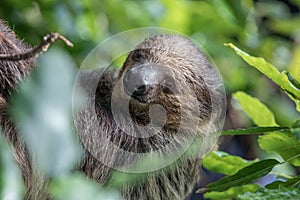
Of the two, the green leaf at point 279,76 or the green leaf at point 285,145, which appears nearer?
the green leaf at point 279,76

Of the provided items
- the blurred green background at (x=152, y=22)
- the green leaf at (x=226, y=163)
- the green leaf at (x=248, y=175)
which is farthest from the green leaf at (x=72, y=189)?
the blurred green background at (x=152, y=22)

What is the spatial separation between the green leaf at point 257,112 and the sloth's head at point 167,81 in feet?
0.78

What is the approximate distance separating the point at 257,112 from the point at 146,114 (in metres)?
0.33

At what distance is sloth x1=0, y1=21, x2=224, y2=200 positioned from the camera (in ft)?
6.28

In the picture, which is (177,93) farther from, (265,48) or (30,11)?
(265,48)

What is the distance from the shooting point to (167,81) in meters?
2.12

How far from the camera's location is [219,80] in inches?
88.0

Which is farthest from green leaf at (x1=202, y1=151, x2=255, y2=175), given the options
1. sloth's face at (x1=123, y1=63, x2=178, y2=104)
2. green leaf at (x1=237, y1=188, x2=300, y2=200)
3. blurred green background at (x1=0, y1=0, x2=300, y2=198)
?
blurred green background at (x1=0, y1=0, x2=300, y2=198)

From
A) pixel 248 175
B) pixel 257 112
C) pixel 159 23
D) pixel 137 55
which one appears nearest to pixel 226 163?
pixel 257 112

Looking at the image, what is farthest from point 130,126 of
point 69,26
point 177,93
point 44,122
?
point 44,122

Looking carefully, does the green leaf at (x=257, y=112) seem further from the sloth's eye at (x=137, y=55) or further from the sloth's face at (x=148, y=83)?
the sloth's eye at (x=137, y=55)

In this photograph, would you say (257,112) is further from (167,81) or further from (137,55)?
(137,55)

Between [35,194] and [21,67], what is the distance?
343 millimetres

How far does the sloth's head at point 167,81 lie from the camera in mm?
1971
